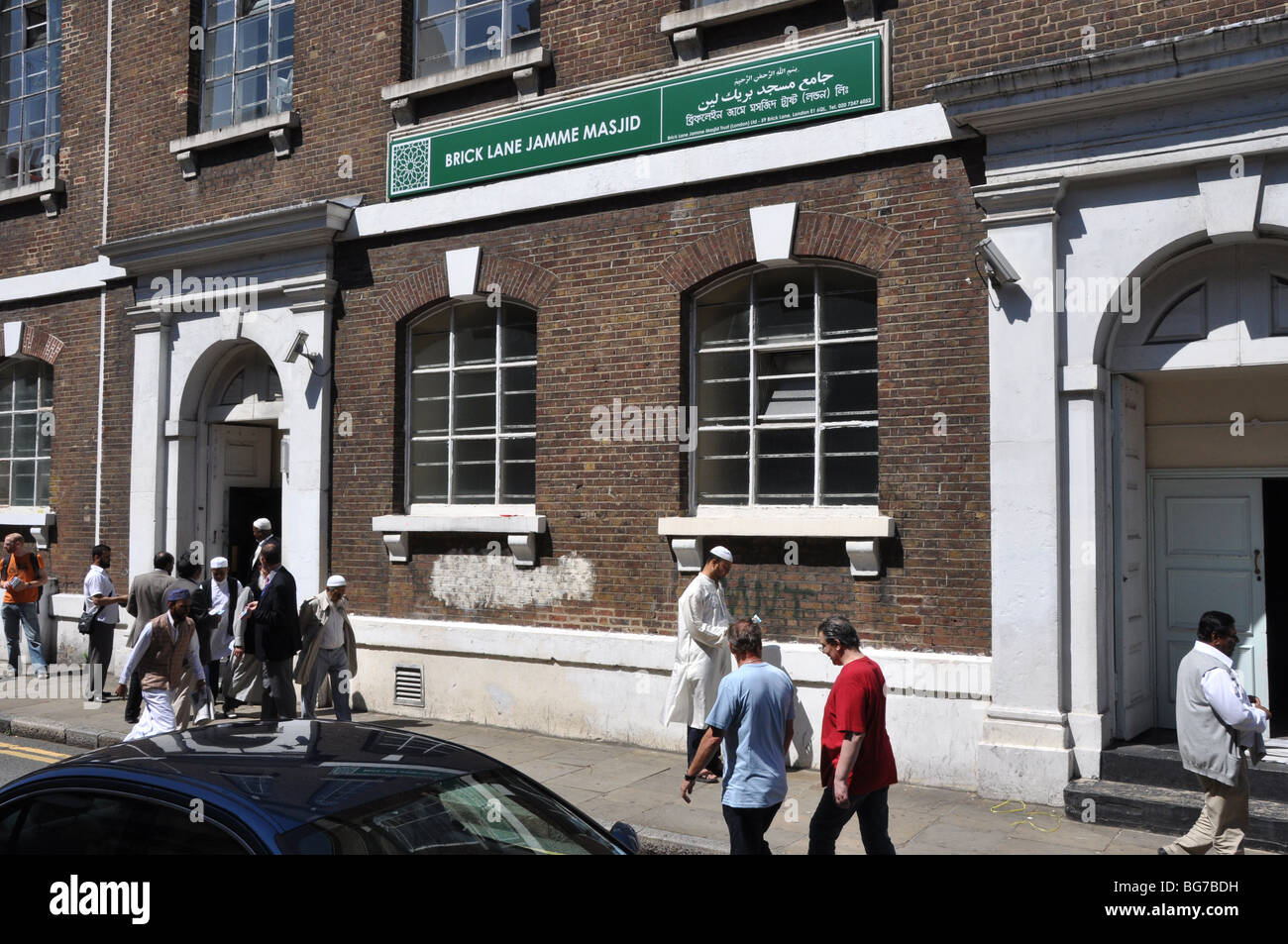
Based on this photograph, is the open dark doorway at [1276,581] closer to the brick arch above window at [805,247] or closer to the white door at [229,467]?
the brick arch above window at [805,247]

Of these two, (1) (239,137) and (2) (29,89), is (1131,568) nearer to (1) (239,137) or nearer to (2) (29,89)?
(1) (239,137)

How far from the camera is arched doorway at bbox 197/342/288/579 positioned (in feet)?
43.7

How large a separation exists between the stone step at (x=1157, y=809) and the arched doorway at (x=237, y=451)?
9.73 meters

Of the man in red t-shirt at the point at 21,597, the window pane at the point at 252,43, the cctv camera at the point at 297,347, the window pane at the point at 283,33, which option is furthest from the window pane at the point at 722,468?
the man in red t-shirt at the point at 21,597

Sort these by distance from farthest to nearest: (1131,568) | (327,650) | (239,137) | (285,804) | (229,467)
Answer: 1. (229,467)
2. (239,137)
3. (327,650)
4. (1131,568)
5. (285,804)

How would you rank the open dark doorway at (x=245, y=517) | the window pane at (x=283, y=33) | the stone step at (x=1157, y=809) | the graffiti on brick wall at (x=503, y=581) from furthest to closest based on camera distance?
the open dark doorway at (x=245, y=517) → the window pane at (x=283, y=33) → the graffiti on brick wall at (x=503, y=581) → the stone step at (x=1157, y=809)

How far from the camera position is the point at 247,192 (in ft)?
42.3

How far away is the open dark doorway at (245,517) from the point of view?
45.3 ft

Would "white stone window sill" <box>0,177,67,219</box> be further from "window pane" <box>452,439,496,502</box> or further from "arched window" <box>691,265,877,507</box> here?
"arched window" <box>691,265,877,507</box>

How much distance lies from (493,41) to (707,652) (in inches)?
267

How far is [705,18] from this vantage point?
31.7 feet

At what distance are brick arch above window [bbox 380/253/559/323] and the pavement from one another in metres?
4.28

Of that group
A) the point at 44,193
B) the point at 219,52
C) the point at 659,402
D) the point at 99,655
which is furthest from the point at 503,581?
the point at 44,193

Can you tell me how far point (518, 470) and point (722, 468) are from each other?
2.29 meters
